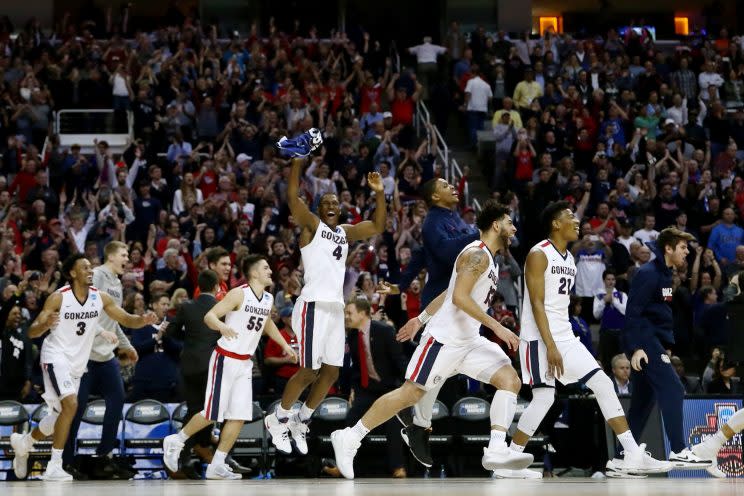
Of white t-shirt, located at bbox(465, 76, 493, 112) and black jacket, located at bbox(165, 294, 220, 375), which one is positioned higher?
white t-shirt, located at bbox(465, 76, 493, 112)

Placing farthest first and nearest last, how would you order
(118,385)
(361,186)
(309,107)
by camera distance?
(309,107) → (361,186) → (118,385)

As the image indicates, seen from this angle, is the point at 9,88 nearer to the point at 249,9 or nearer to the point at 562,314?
the point at 249,9

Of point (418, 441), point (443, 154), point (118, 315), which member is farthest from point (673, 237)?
point (443, 154)

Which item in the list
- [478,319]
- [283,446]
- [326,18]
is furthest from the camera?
[326,18]

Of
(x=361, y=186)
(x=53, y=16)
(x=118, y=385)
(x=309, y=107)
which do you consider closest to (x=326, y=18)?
(x=53, y=16)

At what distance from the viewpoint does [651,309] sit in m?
11.1

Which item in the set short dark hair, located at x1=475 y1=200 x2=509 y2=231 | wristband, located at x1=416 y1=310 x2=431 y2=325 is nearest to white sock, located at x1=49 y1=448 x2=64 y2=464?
wristband, located at x1=416 y1=310 x2=431 y2=325

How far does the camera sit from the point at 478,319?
962 cm

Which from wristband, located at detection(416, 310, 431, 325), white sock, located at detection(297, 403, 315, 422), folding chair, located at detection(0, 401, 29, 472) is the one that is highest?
wristband, located at detection(416, 310, 431, 325)

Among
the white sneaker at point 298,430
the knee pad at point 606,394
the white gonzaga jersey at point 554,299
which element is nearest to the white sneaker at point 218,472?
the white sneaker at point 298,430

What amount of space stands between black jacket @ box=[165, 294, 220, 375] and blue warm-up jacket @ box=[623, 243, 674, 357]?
4492 mm

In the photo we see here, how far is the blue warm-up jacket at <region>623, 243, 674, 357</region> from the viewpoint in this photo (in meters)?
11.0

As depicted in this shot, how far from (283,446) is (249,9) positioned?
20.0m

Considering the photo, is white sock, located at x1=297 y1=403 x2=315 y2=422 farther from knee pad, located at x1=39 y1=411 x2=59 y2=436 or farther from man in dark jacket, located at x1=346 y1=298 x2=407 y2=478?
knee pad, located at x1=39 y1=411 x2=59 y2=436
